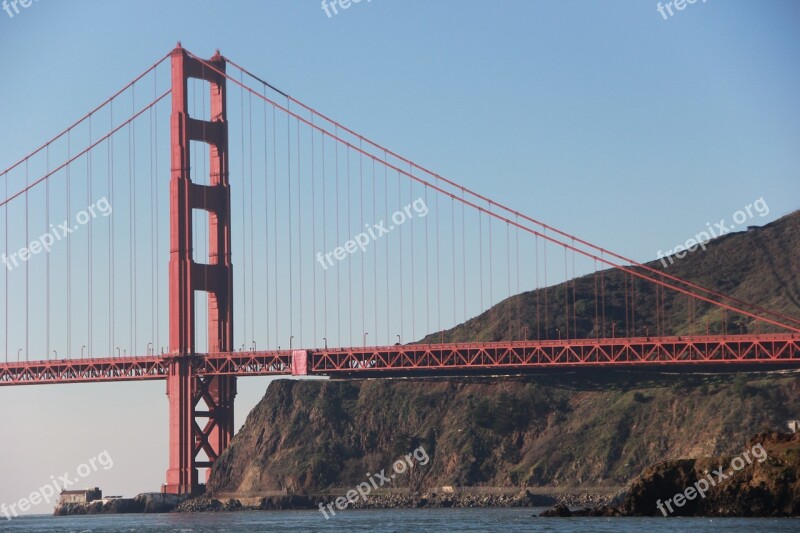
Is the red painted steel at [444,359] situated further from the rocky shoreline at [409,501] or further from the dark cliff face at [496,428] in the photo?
the rocky shoreline at [409,501]

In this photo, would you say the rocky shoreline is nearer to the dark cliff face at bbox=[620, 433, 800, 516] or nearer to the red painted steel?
the red painted steel

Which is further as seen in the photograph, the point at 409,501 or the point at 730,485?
the point at 409,501

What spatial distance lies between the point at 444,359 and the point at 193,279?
2516 cm

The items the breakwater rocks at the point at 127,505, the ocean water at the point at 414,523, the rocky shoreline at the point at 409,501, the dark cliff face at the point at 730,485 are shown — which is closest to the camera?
the ocean water at the point at 414,523

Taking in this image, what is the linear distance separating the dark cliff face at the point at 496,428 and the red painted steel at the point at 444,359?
584 centimetres

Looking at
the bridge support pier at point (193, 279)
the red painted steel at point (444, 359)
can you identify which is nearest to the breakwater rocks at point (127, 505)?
the bridge support pier at point (193, 279)

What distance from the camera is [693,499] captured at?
97125 millimetres

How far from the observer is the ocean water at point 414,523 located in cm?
8912

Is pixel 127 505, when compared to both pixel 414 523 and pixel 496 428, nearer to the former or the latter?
pixel 496 428

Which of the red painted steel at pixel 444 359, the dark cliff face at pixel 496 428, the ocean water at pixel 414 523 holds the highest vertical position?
the red painted steel at pixel 444 359

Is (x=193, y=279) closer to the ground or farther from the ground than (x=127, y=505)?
farther from the ground

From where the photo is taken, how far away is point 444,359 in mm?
148500

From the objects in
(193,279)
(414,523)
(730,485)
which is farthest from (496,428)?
(730,485)

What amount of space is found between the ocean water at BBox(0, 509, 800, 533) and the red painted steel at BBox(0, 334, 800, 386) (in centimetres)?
1298
